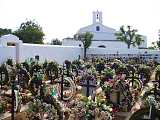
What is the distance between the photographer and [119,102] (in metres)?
8.65

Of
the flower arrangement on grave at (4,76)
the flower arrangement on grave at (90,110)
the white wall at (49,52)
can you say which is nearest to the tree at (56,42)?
the white wall at (49,52)

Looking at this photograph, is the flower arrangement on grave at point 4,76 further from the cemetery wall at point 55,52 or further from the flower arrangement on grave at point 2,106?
the cemetery wall at point 55,52

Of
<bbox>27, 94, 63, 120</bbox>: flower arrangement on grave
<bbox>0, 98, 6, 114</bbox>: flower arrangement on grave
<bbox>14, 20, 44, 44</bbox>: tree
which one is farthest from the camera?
<bbox>14, 20, 44, 44</bbox>: tree

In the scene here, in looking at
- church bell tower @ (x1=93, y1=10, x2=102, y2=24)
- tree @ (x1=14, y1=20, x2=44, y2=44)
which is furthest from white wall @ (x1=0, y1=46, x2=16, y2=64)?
church bell tower @ (x1=93, y1=10, x2=102, y2=24)

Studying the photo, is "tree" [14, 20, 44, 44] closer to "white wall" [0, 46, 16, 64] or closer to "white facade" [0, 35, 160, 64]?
"white facade" [0, 35, 160, 64]

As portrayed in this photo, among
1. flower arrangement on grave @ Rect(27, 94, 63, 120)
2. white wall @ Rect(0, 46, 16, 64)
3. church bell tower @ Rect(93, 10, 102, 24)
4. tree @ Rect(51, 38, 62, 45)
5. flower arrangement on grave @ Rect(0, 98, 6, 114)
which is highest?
church bell tower @ Rect(93, 10, 102, 24)

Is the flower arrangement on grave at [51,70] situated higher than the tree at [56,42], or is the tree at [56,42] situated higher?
the tree at [56,42]

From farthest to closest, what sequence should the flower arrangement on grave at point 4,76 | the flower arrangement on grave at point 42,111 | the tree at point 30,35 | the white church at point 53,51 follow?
the tree at point 30,35, the white church at point 53,51, the flower arrangement on grave at point 4,76, the flower arrangement on grave at point 42,111

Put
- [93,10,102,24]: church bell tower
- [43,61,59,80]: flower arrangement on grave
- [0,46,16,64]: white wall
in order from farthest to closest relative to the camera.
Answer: [93,10,102,24]: church bell tower
[0,46,16,64]: white wall
[43,61,59,80]: flower arrangement on grave

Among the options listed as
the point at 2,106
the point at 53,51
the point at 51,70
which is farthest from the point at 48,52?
the point at 2,106

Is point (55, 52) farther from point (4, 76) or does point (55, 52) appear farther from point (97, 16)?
point (97, 16)

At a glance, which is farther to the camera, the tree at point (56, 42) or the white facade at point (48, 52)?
the tree at point (56, 42)

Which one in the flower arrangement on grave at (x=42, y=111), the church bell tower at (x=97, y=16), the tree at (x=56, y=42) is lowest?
the flower arrangement on grave at (x=42, y=111)

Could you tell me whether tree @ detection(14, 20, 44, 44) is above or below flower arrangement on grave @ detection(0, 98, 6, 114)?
above
